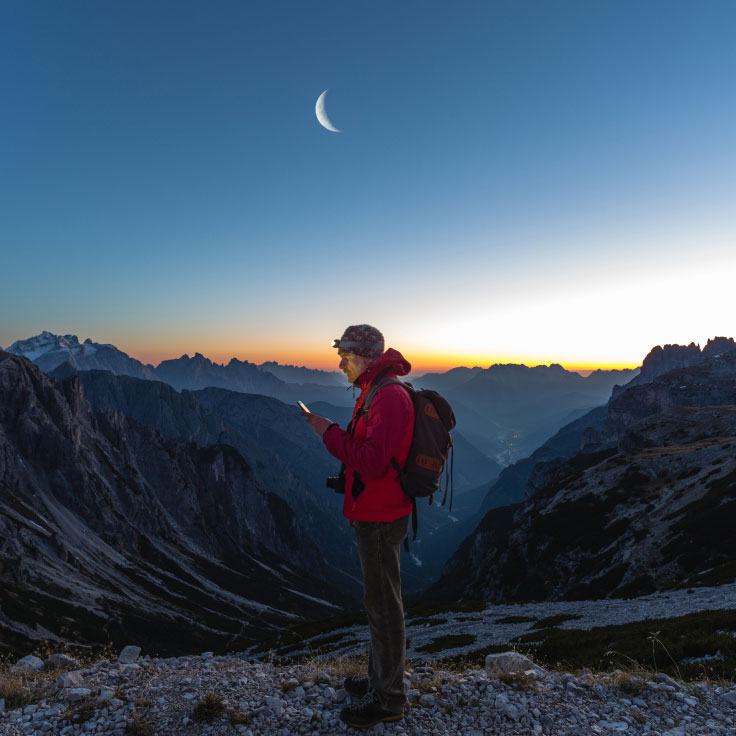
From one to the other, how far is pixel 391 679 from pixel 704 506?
5831cm

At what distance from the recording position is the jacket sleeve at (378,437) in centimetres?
594

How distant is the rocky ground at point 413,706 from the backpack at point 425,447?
3.29 metres

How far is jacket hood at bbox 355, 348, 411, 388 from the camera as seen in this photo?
22.9 ft

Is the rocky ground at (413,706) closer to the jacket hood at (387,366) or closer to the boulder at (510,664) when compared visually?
the boulder at (510,664)

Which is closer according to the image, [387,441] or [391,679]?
[387,441]

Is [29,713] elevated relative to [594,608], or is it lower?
elevated

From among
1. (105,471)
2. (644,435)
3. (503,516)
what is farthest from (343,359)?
(105,471)

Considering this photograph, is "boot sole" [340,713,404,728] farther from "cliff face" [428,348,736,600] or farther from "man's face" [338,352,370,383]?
"cliff face" [428,348,736,600]

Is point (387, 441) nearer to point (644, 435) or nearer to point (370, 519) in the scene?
point (370, 519)

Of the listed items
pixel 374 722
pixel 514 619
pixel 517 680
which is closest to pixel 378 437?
pixel 374 722

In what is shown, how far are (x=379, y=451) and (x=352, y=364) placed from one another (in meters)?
1.88

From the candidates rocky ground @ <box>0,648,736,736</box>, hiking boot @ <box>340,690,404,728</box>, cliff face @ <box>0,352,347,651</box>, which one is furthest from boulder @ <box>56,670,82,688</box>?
cliff face @ <box>0,352,347,651</box>

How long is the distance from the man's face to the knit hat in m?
0.06

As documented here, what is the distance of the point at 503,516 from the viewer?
642 feet
